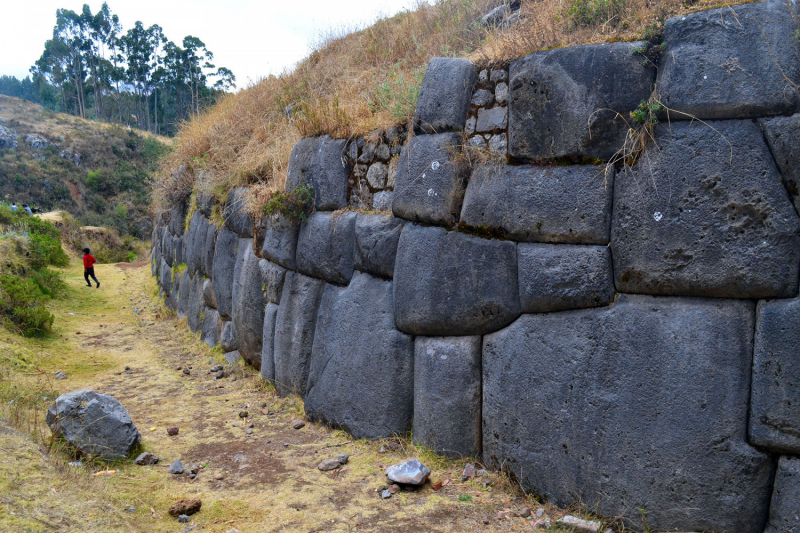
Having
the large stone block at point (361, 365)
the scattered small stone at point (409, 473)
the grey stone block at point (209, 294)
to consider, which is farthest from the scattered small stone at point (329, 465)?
the grey stone block at point (209, 294)

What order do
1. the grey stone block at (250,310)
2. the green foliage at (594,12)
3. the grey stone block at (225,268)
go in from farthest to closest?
1. the grey stone block at (225,268)
2. the grey stone block at (250,310)
3. the green foliage at (594,12)

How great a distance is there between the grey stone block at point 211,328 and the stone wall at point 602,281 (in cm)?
388

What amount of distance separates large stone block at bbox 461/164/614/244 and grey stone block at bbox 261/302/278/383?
3232mm

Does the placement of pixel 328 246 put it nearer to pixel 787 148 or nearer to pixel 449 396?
pixel 449 396

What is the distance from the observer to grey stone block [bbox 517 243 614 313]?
3408 mm

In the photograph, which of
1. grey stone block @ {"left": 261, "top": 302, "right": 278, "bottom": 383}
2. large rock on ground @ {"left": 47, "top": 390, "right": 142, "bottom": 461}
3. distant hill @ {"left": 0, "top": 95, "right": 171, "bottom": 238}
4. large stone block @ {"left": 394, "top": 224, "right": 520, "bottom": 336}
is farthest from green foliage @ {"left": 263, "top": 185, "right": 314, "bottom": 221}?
distant hill @ {"left": 0, "top": 95, "right": 171, "bottom": 238}

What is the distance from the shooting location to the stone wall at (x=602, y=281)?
9.52 ft

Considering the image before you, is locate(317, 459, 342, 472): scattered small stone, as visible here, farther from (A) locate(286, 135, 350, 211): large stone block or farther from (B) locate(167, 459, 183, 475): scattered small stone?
(A) locate(286, 135, 350, 211): large stone block

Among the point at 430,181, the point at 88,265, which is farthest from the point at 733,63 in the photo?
the point at 88,265

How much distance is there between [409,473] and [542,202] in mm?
2185

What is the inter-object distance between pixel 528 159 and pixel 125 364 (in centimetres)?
671

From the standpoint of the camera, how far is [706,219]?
304 centimetres

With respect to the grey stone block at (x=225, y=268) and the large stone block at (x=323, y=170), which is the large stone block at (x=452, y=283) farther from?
the grey stone block at (x=225, y=268)

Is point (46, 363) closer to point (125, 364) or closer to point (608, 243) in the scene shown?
point (125, 364)
